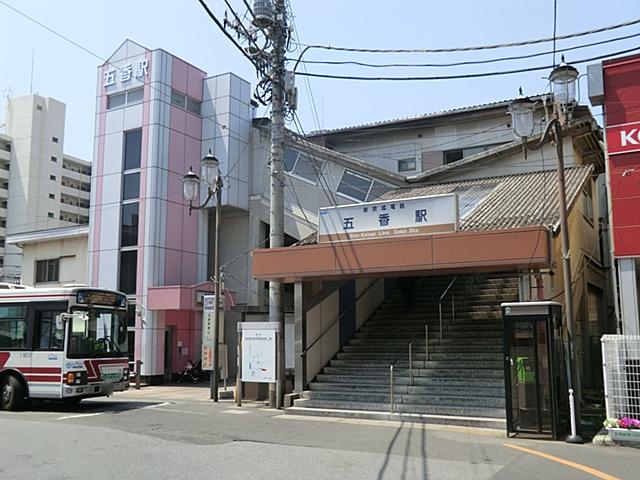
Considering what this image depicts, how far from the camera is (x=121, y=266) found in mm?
25562

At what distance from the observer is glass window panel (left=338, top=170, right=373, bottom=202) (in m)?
24.8

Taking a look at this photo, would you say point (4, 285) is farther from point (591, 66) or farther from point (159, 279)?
point (591, 66)

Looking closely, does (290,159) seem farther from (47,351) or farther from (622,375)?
(622,375)

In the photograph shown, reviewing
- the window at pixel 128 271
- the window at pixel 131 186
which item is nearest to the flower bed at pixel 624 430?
the window at pixel 128 271

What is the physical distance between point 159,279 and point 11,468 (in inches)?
654

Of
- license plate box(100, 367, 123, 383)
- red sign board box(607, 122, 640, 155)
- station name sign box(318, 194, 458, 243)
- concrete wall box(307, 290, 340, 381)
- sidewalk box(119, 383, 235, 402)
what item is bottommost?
sidewalk box(119, 383, 235, 402)

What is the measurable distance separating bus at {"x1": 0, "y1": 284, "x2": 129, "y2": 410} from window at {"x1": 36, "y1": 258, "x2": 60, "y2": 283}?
584 inches

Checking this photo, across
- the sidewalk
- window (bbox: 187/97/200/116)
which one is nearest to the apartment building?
window (bbox: 187/97/200/116)

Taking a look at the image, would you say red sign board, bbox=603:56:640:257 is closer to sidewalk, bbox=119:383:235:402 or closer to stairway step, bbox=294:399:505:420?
stairway step, bbox=294:399:505:420

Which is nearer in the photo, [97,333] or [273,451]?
[273,451]

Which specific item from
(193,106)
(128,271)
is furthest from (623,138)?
(128,271)

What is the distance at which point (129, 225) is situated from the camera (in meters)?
25.5

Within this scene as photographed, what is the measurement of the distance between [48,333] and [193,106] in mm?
14697

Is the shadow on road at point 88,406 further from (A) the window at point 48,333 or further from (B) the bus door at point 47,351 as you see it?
(A) the window at point 48,333
